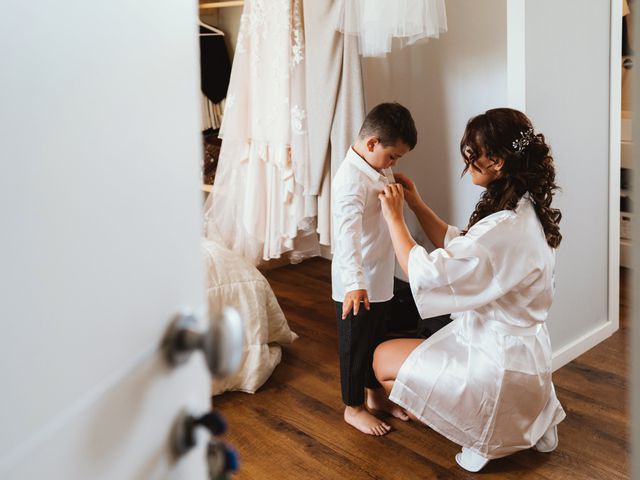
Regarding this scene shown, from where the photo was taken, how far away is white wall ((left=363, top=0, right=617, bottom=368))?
2.47 meters

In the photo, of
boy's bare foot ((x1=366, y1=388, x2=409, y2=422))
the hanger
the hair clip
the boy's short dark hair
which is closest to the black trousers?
boy's bare foot ((x1=366, y1=388, x2=409, y2=422))

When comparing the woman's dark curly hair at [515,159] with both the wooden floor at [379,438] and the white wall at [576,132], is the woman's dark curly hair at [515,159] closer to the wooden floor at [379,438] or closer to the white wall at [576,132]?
the white wall at [576,132]

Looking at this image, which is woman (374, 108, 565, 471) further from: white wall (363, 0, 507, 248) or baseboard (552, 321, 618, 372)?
white wall (363, 0, 507, 248)

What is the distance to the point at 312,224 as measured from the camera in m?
3.41

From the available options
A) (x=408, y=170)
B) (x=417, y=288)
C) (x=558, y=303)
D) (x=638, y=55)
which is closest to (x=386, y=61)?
(x=408, y=170)

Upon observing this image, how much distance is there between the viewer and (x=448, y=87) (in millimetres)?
3221

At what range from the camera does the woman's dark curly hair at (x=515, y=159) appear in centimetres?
205

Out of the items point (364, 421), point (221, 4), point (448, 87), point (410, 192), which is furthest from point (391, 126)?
point (221, 4)

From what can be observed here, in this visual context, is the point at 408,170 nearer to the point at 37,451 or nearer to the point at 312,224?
the point at 312,224

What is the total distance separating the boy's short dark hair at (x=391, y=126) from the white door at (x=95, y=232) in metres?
1.76

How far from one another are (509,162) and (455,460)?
0.85 meters

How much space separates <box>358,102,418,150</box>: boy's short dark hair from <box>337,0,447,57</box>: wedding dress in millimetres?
433

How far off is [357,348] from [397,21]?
1.09m

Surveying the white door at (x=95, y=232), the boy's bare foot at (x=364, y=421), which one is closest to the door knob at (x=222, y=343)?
the white door at (x=95, y=232)
